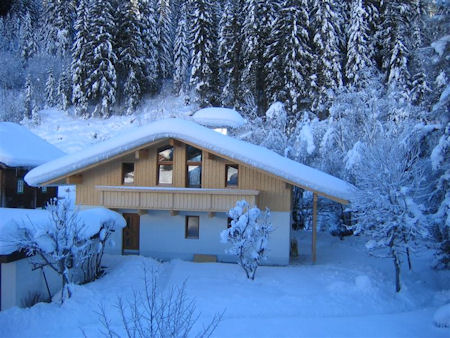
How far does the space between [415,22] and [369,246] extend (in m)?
25.4

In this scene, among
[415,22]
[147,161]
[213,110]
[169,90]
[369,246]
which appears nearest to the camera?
[369,246]

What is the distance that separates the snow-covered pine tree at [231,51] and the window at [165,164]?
2052cm

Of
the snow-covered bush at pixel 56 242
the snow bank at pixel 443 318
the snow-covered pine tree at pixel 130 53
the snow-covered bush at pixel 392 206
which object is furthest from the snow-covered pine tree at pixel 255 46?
the snow bank at pixel 443 318

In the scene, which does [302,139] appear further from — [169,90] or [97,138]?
[169,90]

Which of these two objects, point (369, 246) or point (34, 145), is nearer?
point (369, 246)

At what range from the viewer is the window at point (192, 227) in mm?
17366

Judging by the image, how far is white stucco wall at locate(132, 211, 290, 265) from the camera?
16.5m

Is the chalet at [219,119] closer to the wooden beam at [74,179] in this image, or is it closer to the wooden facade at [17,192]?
the wooden beam at [74,179]

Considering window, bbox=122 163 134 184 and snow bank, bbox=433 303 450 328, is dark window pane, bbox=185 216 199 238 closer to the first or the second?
window, bbox=122 163 134 184

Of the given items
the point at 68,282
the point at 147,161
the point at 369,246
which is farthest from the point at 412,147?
the point at 68,282

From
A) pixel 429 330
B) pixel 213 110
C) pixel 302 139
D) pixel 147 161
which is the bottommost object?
pixel 429 330

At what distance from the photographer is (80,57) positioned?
40719mm

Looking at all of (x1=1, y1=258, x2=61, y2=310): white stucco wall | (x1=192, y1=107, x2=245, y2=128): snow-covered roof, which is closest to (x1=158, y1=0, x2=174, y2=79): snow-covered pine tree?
(x1=192, y1=107, x2=245, y2=128): snow-covered roof

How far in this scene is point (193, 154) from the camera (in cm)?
1730
